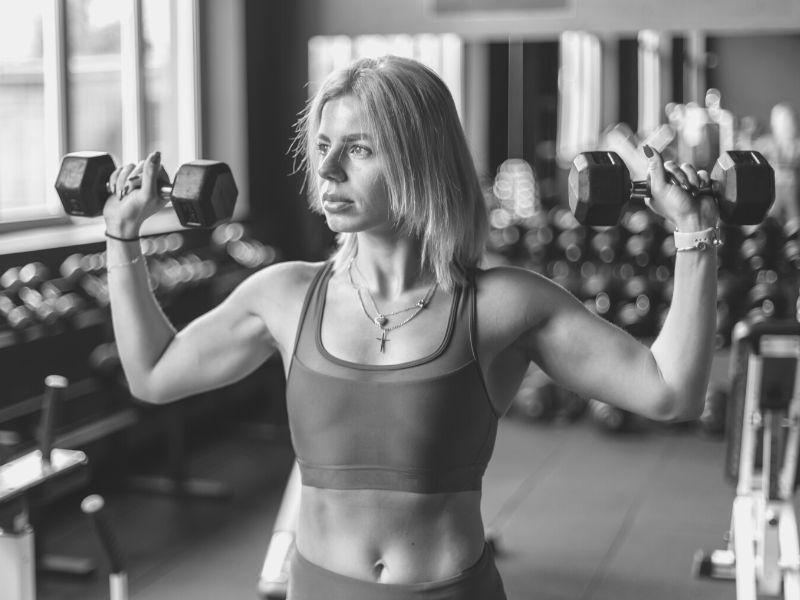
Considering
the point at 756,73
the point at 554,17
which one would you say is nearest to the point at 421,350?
A: the point at 554,17

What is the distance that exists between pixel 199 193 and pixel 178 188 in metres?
0.04

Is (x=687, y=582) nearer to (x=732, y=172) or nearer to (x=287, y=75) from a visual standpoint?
(x=732, y=172)

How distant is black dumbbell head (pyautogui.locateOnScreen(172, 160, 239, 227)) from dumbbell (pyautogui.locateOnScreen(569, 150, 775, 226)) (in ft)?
1.50

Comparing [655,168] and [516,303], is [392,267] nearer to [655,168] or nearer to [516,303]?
[516,303]

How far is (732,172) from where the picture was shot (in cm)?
124

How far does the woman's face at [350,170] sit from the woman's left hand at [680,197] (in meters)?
0.31

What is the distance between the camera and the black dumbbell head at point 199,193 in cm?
139

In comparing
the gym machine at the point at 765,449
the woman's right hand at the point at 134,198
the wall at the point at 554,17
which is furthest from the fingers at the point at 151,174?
the wall at the point at 554,17

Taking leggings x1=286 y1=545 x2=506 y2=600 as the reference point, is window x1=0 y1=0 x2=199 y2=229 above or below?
above

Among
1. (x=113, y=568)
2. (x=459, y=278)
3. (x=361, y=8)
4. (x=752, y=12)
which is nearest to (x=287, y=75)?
(x=361, y=8)

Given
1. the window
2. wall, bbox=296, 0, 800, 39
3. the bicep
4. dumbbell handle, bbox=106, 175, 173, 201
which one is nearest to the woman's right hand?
dumbbell handle, bbox=106, 175, 173, 201

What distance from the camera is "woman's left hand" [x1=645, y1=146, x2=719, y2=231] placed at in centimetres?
121

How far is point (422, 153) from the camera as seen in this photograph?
122 centimetres

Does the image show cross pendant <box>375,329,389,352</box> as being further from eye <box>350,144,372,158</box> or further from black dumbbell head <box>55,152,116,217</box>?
black dumbbell head <box>55,152,116,217</box>
